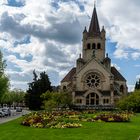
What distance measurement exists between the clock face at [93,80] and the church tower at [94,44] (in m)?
8.87

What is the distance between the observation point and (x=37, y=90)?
326ft

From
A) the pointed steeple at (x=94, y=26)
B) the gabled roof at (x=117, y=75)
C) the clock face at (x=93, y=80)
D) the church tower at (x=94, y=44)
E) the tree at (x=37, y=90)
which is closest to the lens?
the tree at (x=37, y=90)

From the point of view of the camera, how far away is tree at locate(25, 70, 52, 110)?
98.7 m

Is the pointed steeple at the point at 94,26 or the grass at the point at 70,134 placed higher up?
the pointed steeple at the point at 94,26

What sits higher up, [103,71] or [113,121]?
[103,71]

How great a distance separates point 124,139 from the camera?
19906 millimetres

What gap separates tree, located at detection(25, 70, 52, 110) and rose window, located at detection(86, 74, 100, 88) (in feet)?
37.3

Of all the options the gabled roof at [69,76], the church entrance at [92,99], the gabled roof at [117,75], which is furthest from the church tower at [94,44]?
the church entrance at [92,99]

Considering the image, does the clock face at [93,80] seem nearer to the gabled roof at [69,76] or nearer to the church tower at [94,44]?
the church tower at [94,44]

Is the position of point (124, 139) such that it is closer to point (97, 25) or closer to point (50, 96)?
point (50, 96)

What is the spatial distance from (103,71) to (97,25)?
19648 millimetres

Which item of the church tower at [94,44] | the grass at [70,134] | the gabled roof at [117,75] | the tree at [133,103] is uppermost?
the church tower at [94,44]

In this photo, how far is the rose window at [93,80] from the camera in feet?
343

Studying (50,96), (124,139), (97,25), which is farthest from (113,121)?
(97,25)
